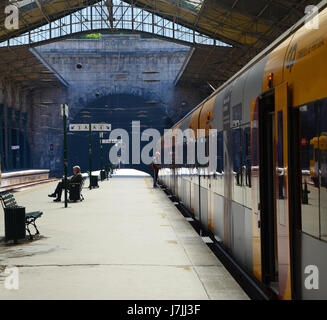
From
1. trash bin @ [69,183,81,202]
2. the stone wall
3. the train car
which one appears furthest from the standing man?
the stone wall

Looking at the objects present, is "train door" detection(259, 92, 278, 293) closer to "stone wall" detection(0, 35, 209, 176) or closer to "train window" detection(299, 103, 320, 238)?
"train window" detection(299, 103, 320, 238)

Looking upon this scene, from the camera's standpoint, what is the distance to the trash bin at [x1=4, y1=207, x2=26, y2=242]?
1034 cm

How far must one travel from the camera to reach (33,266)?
8031 millimetres

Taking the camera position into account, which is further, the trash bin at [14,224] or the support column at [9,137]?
the support column at [9,137]

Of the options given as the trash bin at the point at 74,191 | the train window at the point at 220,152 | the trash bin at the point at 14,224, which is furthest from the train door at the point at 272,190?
the trash bin at the point at 74,191

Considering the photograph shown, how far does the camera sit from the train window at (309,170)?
4.29m

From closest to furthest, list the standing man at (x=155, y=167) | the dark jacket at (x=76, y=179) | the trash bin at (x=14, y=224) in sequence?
the trash bin at (x=14, y=224) → the dark jacket at (x=76, y=179) → the standing man at (x=155, y=167)

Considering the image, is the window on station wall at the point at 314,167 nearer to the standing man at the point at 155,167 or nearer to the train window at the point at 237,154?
the train window at the point at 237,154

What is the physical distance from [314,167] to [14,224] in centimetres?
A: 730

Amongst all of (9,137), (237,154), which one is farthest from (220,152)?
(9,137)

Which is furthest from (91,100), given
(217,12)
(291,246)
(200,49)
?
(291,246)

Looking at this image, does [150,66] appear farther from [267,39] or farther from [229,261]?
[229,261]

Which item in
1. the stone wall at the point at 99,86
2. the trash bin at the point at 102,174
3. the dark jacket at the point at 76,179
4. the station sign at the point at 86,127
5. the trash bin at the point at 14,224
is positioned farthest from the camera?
the stone wall at the point at 99,86

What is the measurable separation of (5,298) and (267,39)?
2506 centimetres
